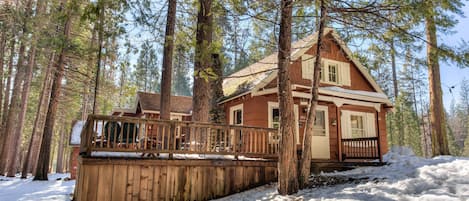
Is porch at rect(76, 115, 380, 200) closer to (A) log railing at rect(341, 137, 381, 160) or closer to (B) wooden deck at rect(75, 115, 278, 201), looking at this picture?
(B) wooden deck at rect(75, 115, 278, 201)

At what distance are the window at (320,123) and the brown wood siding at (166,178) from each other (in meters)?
3.62

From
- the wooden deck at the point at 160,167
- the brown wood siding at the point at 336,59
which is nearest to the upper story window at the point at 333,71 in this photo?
the brown wood siding at the point at 336,59

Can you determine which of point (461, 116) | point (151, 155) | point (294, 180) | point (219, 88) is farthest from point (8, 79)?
point (461, 116)

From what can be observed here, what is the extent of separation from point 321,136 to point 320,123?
474 mm

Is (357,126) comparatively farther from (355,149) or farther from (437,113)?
(437,113)

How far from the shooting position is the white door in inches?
416

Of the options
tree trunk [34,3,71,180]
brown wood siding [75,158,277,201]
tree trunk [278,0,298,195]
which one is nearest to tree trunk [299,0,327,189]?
tree trunk [278,0,298,195]

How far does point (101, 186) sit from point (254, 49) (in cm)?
458

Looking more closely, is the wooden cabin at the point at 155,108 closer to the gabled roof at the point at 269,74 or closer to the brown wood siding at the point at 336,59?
the gabled roof at the point at 269,74

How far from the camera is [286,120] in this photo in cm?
606

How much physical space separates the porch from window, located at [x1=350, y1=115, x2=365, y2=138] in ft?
17.1

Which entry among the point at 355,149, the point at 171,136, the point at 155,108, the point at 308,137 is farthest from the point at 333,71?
the point at 155,108

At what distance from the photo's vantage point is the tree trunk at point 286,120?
592cm

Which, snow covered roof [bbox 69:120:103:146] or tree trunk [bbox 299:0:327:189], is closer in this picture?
tree trunk [bbox 299:0:327:189]
